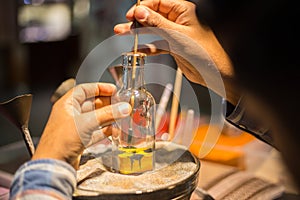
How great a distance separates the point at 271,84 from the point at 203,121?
56cm

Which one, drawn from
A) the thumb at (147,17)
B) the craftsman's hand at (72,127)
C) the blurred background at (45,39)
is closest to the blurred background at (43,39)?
the blurred background at (45,39)

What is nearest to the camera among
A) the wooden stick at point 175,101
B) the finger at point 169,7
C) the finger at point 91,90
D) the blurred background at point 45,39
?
the finger at point 91,90

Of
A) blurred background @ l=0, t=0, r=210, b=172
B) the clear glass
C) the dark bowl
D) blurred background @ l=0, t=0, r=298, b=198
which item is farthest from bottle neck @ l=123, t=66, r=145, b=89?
blurred background @ l=0, t=0, r=210, b=172

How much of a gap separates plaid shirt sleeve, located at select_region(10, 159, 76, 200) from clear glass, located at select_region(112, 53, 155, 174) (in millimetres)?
107

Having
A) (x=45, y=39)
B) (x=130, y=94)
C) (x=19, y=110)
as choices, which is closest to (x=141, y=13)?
(x=130, y=94)

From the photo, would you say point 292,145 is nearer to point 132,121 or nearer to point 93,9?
point 132,121

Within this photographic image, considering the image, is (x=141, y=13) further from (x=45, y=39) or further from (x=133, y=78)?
(x=45, y=39)

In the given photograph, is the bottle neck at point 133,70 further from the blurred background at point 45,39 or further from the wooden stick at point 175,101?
the blurred background at point 45,39

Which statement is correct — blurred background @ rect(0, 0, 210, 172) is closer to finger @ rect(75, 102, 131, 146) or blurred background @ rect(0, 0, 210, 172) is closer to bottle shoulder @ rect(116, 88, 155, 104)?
bottle shoulder @ rect(116, 88, 155, 104)

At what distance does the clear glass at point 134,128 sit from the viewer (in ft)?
2.03

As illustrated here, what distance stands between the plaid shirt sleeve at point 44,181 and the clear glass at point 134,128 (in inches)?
4.2

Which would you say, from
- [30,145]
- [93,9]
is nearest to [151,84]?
[30,145]

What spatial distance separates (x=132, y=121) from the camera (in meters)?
0.64

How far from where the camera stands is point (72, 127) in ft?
1.77
